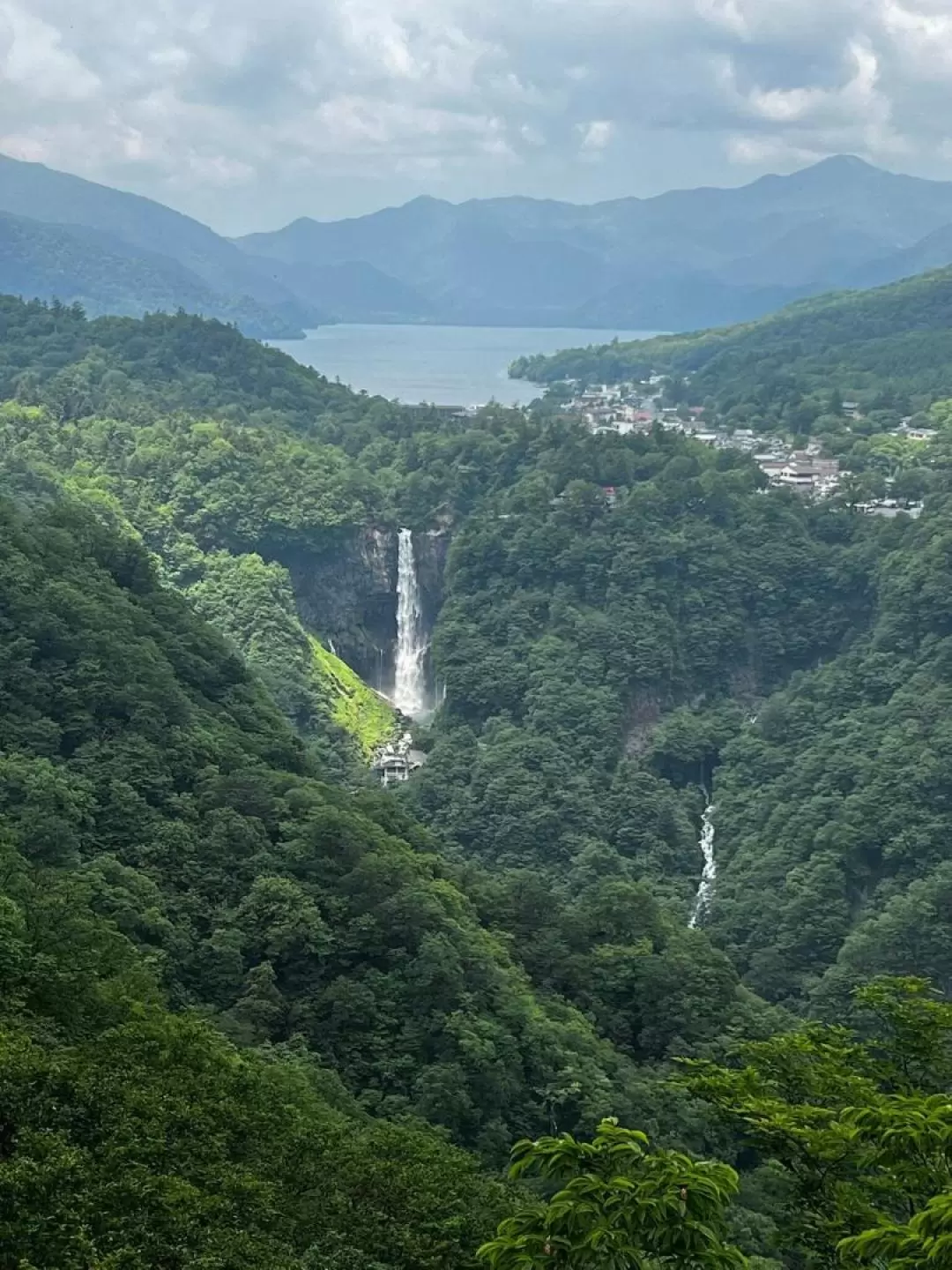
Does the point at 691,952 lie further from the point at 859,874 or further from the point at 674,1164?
the point at 674,1164

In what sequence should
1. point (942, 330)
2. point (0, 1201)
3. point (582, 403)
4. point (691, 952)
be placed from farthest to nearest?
point (582, 403) < point (942, 330) < point (691, 952) < point (0, 1201)

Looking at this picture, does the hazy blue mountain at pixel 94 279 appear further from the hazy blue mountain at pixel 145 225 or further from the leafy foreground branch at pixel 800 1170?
the leafy foreground branch at pixel 800 1170

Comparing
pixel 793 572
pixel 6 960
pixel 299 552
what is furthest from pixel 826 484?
pixel 6 960

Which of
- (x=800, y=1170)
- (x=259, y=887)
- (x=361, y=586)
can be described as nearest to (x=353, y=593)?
(x=361, y=586)

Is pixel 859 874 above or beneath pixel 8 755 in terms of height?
beneath

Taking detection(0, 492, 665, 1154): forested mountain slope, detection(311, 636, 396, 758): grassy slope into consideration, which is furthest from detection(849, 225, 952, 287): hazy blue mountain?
detection(0, 492, 665, 1154): forested mountain slope

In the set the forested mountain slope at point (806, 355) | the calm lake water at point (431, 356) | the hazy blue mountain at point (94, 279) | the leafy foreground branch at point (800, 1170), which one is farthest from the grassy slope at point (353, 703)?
the hazy blue mountain at point (94, 279)

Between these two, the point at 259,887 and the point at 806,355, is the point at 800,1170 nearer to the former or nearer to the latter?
the point at 259,887

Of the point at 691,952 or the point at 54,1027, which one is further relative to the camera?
the point at 691,952
